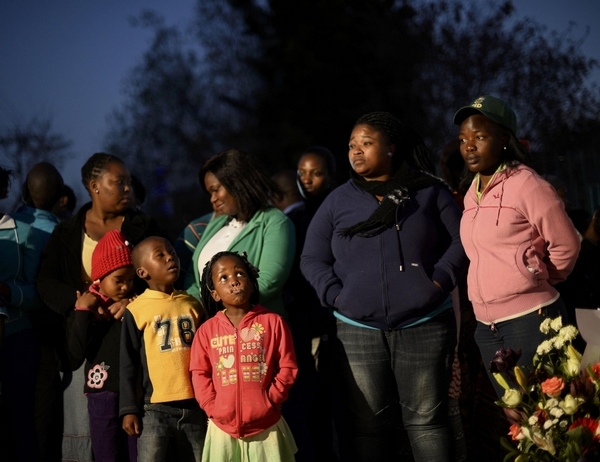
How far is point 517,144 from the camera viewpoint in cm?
434

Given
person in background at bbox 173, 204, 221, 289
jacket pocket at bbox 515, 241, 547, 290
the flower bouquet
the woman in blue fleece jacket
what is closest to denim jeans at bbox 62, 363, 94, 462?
person in background at bbox 173, 204, 221, 289

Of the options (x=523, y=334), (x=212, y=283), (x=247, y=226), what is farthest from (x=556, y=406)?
(x=247, y=226)

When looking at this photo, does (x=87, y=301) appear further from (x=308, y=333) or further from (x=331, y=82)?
(x=331, y=82)

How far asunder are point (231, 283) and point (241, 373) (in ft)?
1.72

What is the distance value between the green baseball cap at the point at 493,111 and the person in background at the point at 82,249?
230cm

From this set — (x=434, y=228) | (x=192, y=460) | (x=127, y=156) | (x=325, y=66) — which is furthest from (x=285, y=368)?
(x=127, y=156)

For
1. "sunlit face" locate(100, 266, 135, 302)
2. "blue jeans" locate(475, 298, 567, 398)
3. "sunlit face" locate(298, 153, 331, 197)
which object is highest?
"sunlit face" locate(298, 153, 331, 197)

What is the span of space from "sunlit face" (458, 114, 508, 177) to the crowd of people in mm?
11

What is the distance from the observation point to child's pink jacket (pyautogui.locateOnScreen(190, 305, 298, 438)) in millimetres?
4312

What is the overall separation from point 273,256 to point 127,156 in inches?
1153

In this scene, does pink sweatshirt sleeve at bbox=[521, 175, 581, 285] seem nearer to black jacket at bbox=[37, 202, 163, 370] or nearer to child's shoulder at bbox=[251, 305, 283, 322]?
child's shoulder at bbox=[251, 305, 283, 322]

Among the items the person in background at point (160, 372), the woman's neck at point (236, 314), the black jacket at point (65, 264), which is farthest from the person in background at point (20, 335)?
the woman's neck at point (236, 314)

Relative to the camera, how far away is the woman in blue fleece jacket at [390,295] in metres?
4.34

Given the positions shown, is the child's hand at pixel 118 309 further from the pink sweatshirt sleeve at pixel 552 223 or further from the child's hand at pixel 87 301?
the pink sweatshirt sleeve at pixel 552 223
